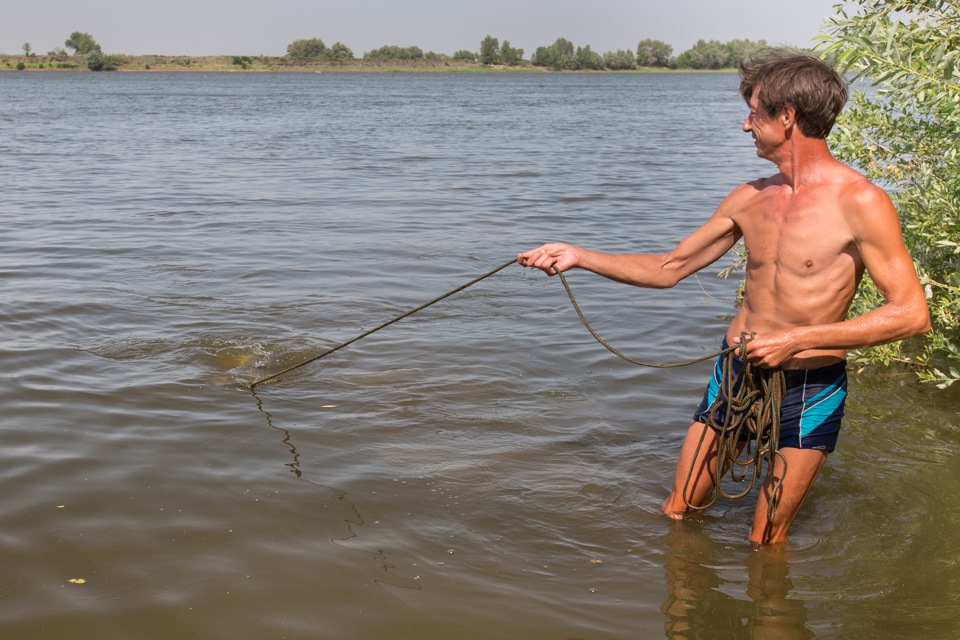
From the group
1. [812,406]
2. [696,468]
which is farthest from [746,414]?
[696,468]

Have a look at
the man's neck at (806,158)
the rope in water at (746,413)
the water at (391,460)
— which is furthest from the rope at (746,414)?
the man's neck at (806,158)

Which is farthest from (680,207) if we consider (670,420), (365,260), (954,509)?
(954,509)

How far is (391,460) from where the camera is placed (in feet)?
18.5

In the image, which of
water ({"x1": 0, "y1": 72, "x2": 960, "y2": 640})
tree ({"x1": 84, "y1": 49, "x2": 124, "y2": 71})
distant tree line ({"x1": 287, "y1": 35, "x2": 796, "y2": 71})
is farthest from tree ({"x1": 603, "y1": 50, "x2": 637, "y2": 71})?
water ({"x1": 0, "y1": 72, "x2": 960, "y2": 640})

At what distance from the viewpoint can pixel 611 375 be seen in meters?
7.38

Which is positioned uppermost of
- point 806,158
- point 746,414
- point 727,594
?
point 806,158

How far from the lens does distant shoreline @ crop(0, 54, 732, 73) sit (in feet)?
449

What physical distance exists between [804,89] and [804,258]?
0.66 meters

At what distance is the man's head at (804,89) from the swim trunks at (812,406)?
0.97 m

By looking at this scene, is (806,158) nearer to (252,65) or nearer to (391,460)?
(391,460)

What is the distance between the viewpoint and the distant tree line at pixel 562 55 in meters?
158

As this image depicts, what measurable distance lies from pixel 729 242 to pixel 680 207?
11757mm

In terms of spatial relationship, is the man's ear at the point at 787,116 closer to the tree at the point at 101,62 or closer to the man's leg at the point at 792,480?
the man's leg at the point at 792,480

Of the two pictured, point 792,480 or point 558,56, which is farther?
point 558,56
